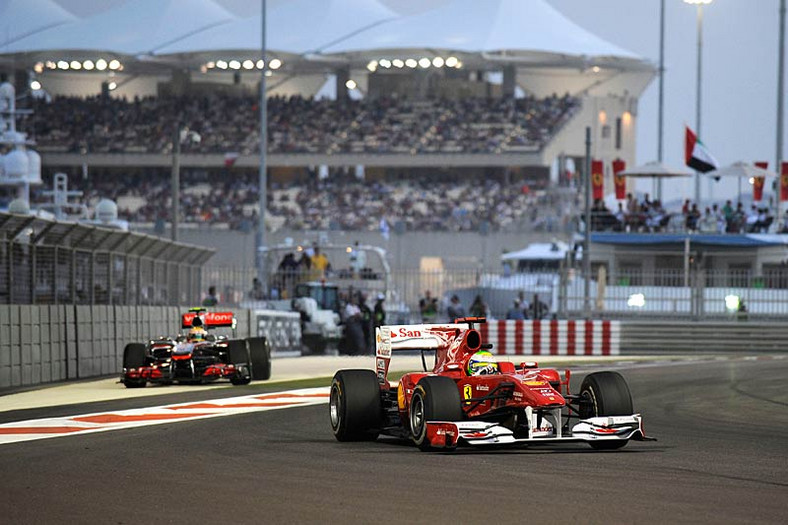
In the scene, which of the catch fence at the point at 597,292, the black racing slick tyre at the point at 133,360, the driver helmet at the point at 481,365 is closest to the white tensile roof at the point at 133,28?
the catch fence at the point at 597,292

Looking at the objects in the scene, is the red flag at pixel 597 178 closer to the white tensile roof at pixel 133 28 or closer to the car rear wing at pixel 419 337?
the white tensile roof at pixel 133 28

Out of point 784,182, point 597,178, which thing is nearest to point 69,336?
point 597,178

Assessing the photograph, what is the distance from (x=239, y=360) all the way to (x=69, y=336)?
2.71 m

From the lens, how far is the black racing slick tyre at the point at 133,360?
64.7ft

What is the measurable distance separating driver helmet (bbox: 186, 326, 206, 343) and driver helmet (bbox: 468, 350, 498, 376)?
27.7ft

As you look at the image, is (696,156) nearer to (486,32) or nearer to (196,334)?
(486,32)

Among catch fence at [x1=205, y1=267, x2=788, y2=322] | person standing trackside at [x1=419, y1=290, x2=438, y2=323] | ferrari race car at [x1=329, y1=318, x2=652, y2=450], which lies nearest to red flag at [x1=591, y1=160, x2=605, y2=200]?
catch fence at [x1=205, y1=267, x2=788, y2=322]

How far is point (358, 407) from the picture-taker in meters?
12.3

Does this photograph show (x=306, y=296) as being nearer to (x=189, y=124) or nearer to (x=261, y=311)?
(x=261, y=311)

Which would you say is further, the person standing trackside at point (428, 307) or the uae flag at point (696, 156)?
the uae flag at point (696, 156)

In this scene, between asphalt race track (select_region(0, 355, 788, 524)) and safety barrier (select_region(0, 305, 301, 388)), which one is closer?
asphalt race track (select_region(0, 355, 788, 524))

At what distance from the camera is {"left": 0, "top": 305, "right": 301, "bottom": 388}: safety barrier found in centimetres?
1922

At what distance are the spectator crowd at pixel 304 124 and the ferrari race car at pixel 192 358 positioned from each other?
45.4 m

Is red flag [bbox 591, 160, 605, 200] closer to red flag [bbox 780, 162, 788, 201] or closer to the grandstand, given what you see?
red flag [bbox 780, 162, 788, 201]
